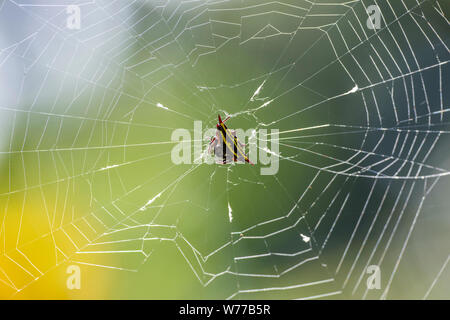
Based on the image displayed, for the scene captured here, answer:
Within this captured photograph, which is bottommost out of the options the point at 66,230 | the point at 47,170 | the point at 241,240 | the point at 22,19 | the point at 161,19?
the point at 241,240

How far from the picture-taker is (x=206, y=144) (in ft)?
10.3

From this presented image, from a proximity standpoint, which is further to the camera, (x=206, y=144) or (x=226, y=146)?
(x=206, y=144)

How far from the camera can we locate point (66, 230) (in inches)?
107

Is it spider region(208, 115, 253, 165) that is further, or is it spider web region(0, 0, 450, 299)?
spider web region(0, 0, 450, 299)

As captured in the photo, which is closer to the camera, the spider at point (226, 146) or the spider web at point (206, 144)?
the spider at point (226, 146)

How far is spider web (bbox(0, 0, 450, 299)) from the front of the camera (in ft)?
8.80

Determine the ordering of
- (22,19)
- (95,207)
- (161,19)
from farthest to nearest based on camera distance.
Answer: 1. (161,19)
2. (95,207)
3. (22,19)

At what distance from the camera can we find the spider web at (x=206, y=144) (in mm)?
2682

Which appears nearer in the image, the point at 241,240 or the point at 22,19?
the point at 22,19

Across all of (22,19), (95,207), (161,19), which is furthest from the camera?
(161,19)

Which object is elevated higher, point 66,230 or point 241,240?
point 66,230

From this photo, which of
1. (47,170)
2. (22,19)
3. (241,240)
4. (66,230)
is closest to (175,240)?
(241,240)

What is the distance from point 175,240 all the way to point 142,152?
0.91 m

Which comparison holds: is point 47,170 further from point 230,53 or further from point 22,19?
point 230,53
